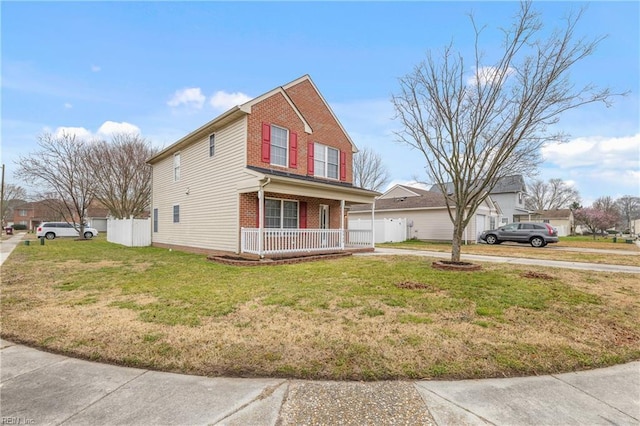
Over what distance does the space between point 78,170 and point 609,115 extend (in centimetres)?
3190

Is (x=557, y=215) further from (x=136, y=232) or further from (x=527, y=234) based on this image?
(x=136, y=232)

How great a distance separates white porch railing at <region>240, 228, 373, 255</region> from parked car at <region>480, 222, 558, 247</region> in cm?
1339

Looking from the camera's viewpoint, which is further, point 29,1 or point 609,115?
point 609,115

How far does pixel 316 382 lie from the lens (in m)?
2.82

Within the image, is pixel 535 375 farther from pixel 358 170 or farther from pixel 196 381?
pixel 358 170

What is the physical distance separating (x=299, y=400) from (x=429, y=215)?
21.9 metres

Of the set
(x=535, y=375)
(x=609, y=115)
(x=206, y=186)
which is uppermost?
(x=609, y=115)

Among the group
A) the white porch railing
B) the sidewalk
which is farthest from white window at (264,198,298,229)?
the sidewalk

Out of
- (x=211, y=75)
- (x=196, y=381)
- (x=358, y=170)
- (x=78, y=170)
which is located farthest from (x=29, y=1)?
(x=358, y=170)

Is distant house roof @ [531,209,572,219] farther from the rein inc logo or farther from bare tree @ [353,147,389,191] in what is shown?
the rein inc logo

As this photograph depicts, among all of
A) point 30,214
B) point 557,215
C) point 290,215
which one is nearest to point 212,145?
point 290,215

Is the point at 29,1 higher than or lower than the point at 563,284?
higher

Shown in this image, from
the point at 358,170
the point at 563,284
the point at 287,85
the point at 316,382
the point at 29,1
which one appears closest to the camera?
the point at 316,382

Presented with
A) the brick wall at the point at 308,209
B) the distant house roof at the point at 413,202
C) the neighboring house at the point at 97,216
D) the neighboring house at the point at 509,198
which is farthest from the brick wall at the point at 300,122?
the neighboring house at the point at 97,216
